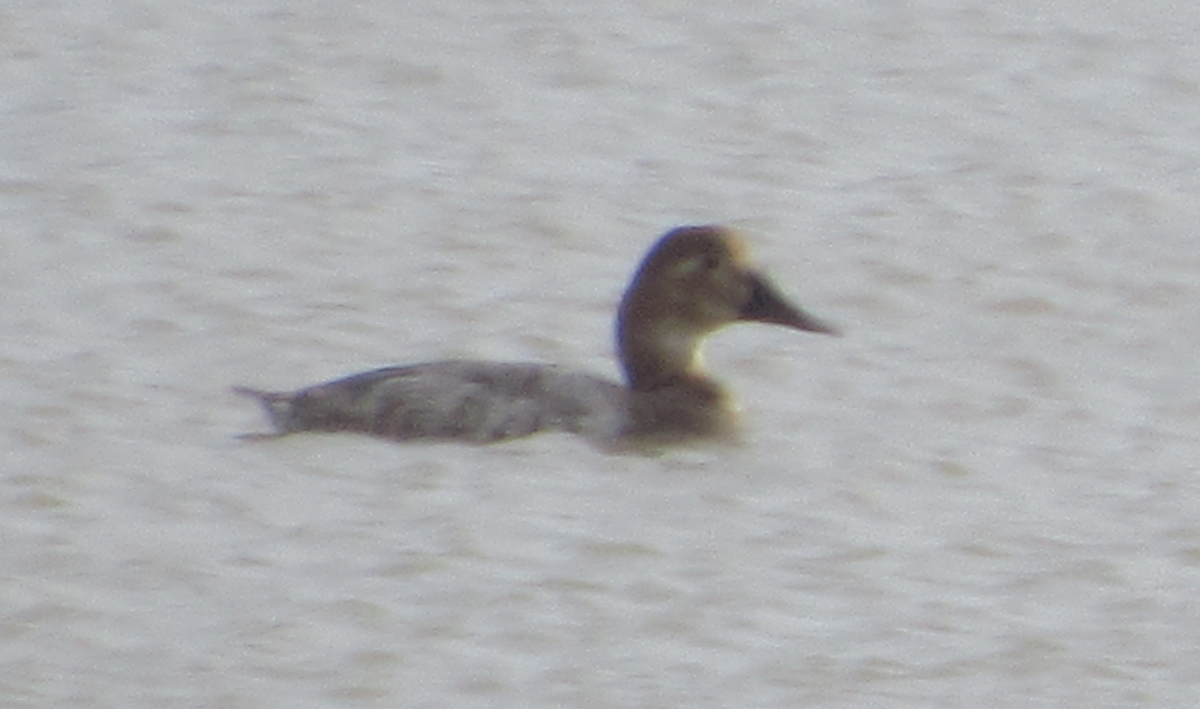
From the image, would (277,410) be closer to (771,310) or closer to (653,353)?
(653,353)

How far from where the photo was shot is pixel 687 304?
7.70m

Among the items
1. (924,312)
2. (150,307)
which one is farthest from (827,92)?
(150,307)

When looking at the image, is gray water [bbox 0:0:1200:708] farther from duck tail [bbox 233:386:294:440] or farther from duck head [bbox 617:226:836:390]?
duck head [bbox 617:226:836:390]

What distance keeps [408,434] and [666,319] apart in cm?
71

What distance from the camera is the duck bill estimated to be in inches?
305

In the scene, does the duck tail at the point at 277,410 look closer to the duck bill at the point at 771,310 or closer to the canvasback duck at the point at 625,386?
the canvasback duck at the point at 625,386

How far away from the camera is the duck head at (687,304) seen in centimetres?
770

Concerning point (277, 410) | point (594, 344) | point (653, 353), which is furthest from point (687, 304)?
point (277, 410)

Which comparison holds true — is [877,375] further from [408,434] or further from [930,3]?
[930,3]

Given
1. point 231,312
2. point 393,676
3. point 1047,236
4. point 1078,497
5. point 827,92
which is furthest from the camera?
point 827,92

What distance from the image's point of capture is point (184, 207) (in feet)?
30.4

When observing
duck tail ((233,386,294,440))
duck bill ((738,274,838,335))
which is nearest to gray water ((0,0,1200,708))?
duck tail ((233,386,294,440))

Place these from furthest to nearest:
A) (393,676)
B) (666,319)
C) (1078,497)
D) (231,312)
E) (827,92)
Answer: (827,92) → (231,312) → (666,319) → (1078,497) → (393,676)

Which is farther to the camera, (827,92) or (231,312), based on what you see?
(827,92)
